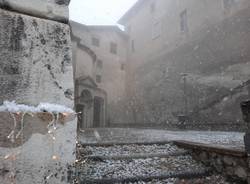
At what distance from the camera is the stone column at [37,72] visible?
1.10 metres

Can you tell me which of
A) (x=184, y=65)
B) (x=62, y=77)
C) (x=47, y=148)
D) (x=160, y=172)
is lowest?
(x=160, y=172)

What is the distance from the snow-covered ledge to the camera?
1.06 metres

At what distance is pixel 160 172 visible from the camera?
9.71 feet

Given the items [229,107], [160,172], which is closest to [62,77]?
[160,172]

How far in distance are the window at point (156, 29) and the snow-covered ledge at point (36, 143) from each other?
Result: 61.0 ft

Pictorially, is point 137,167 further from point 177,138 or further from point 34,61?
point 177,138

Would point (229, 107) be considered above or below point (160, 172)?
above

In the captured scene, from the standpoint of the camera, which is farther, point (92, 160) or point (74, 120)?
point (92, 160)

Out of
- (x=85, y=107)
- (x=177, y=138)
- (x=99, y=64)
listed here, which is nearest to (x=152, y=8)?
(x=99, y=64)

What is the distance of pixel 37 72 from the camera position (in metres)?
1.20

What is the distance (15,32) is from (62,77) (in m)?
0.33

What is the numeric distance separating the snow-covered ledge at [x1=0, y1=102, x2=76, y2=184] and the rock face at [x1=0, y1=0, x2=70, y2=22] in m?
0.51

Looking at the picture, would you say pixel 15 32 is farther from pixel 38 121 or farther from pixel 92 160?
pixel 92 160

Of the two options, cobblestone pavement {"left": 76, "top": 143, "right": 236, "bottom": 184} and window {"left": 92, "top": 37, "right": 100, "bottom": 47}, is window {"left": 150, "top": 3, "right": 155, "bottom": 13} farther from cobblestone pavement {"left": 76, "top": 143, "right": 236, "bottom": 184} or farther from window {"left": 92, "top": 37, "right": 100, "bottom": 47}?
cobblestone pavement {"left": 76, "top": 143, "right": 236, "bottom": 184}
